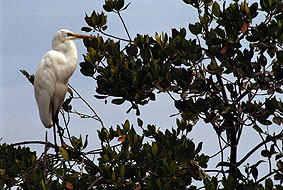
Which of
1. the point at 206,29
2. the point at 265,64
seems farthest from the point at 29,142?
the point at 265,64

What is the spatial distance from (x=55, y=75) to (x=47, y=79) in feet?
0.30

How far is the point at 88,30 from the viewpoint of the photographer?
12.0ft

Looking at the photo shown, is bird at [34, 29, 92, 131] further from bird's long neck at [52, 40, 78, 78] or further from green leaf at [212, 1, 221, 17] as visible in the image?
green leaf at [212, 1, 221, 17]

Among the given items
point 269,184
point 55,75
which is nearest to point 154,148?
point 269,184

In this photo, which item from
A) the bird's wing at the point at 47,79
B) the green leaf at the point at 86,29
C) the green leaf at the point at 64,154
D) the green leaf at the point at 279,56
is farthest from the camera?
the bird's wing at the point at 47,79

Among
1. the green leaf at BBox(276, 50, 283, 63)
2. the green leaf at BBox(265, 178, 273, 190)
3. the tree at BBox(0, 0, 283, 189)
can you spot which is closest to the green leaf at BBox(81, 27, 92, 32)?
the tree at BBox(0, 0, 283, 189)

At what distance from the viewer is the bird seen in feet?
14.4

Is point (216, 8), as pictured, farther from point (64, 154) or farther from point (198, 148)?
point (64, 154)

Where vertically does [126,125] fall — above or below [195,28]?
below

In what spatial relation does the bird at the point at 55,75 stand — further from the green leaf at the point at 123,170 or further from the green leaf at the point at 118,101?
the green leaf at the point at 123,170

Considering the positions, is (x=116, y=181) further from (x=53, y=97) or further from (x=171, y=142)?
(x=53, y=97)

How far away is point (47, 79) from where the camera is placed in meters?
4.39

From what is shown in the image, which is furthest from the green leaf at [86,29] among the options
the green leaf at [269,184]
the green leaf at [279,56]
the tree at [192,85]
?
the green leaf at [269,184]

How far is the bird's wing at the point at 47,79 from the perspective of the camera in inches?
173
